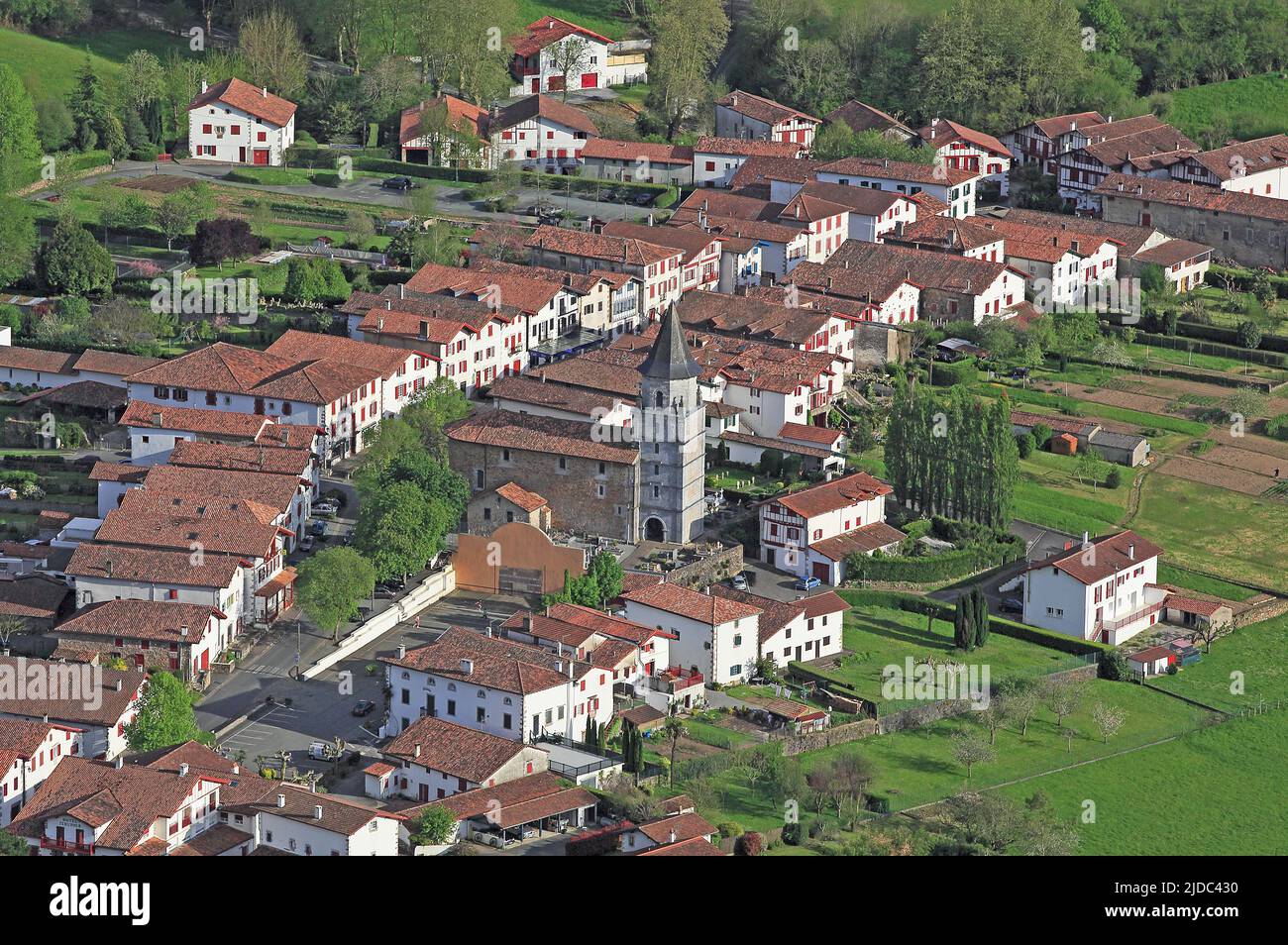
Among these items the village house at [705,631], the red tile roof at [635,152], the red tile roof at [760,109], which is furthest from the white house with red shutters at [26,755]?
the red tile roof at [760,109]

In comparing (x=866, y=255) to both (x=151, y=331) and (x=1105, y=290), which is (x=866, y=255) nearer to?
(x=1105, y=290)

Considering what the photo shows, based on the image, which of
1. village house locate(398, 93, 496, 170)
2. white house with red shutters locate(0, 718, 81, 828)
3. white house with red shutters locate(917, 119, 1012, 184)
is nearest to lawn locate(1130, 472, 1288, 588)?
white house with red shutters locate(917, 119, 1012, 184)

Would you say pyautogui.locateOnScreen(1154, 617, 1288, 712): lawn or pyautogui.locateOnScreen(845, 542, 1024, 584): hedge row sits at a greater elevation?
pyautogui.locateOnScreen(845, 542, 1024, 584): hedge row

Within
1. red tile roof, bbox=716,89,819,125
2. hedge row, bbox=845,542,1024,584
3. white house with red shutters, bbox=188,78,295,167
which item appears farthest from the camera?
red tile roof, bbox=716,89,819,125

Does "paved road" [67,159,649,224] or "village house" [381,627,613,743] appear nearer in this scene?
"village house" [381,627,613,743]

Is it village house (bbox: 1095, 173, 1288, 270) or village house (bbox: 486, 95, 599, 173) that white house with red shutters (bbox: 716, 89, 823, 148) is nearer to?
village house (bbox: 486, 95, 599, 173)

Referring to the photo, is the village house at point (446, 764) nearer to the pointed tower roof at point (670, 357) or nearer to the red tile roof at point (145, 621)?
the red tile roof at point (145, 621)
